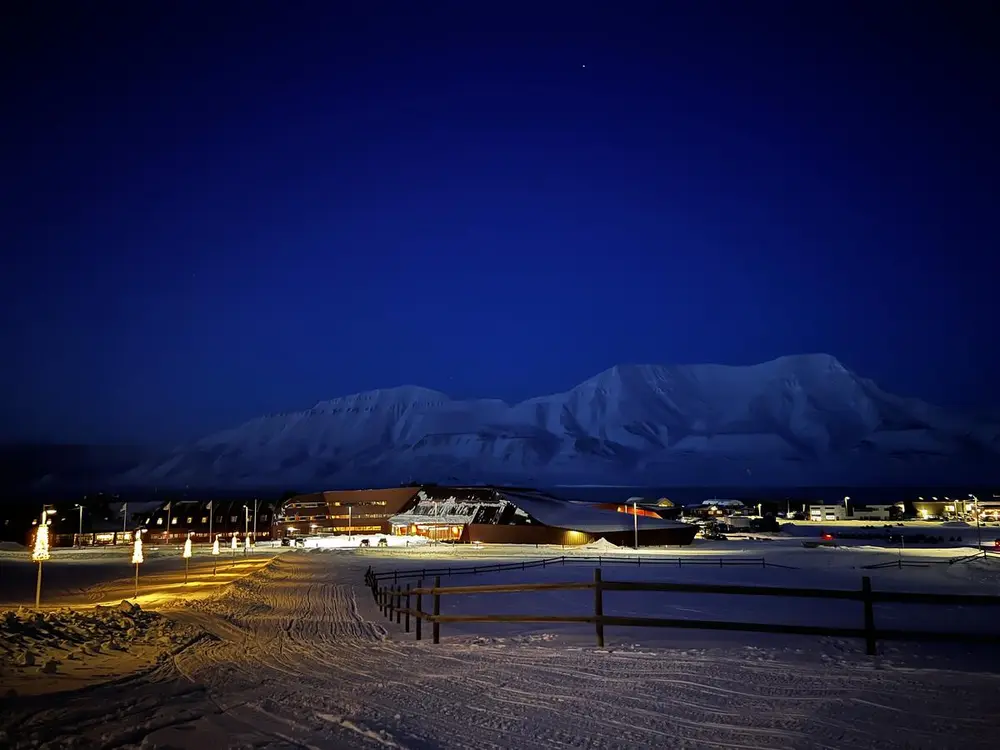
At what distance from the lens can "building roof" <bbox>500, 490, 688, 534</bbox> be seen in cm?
8019

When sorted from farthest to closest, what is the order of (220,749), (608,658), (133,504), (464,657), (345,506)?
(133,504) < (345,506) < (464,657) < (608,658) < (220,749)

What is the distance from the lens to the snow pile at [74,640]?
10812 millimetres

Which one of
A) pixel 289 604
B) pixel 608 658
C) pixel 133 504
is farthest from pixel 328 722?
pixel 133 504

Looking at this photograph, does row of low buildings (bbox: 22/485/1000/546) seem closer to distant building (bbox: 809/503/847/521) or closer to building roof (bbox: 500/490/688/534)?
building roof (bbox: 500/490/688/534)

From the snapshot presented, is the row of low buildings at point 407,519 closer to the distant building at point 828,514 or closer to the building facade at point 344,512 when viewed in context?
the building facade at point 344,512

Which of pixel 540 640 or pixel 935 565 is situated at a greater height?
pixel 540 640

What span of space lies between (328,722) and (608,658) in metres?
4.46

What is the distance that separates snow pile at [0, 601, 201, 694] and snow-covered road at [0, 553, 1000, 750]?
52.7 inches

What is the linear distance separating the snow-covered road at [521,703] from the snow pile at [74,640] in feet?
4.39

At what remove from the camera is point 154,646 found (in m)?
13.6

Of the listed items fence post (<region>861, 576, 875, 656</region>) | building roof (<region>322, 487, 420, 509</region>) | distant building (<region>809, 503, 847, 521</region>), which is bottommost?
distant building (<region>809, 503, 847, 521</region>)

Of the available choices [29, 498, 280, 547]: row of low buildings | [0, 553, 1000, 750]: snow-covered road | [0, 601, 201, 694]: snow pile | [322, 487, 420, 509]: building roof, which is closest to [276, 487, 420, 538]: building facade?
[322, 487, 420, 509]: building roof

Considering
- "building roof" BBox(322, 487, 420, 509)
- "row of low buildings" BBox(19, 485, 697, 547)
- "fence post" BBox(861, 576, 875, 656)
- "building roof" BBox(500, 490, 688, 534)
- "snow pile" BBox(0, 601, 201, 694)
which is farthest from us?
"building roof" BBox(322, 487, 420, 509)

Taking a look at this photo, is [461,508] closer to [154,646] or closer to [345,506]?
[345,506]
